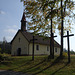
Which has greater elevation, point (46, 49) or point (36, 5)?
point (36, 5)

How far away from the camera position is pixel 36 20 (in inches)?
707

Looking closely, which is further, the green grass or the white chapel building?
the white chapel building

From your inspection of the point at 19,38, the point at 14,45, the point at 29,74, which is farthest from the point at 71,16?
the point at 14,45

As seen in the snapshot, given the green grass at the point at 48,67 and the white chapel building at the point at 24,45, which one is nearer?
the green grass at the point at 48,67

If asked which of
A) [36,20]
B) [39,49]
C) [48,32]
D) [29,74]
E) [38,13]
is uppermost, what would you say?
[38,13]

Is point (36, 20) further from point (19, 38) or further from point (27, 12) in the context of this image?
point (19, 38)

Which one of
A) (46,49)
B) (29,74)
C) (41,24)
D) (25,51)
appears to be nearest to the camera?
(29,74)

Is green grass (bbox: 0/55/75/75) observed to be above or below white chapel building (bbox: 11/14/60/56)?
below

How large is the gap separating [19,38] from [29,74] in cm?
2118

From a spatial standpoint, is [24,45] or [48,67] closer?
[48,67]

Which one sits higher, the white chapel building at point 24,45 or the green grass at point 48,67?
the white chapel building at point 24,45

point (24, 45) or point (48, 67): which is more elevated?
point (24, 45)

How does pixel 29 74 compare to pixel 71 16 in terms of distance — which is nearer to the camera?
pixel 29 74

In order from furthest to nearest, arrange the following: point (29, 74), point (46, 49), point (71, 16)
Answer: point (46, 49) → point (71, 16) → point (29, 74)
